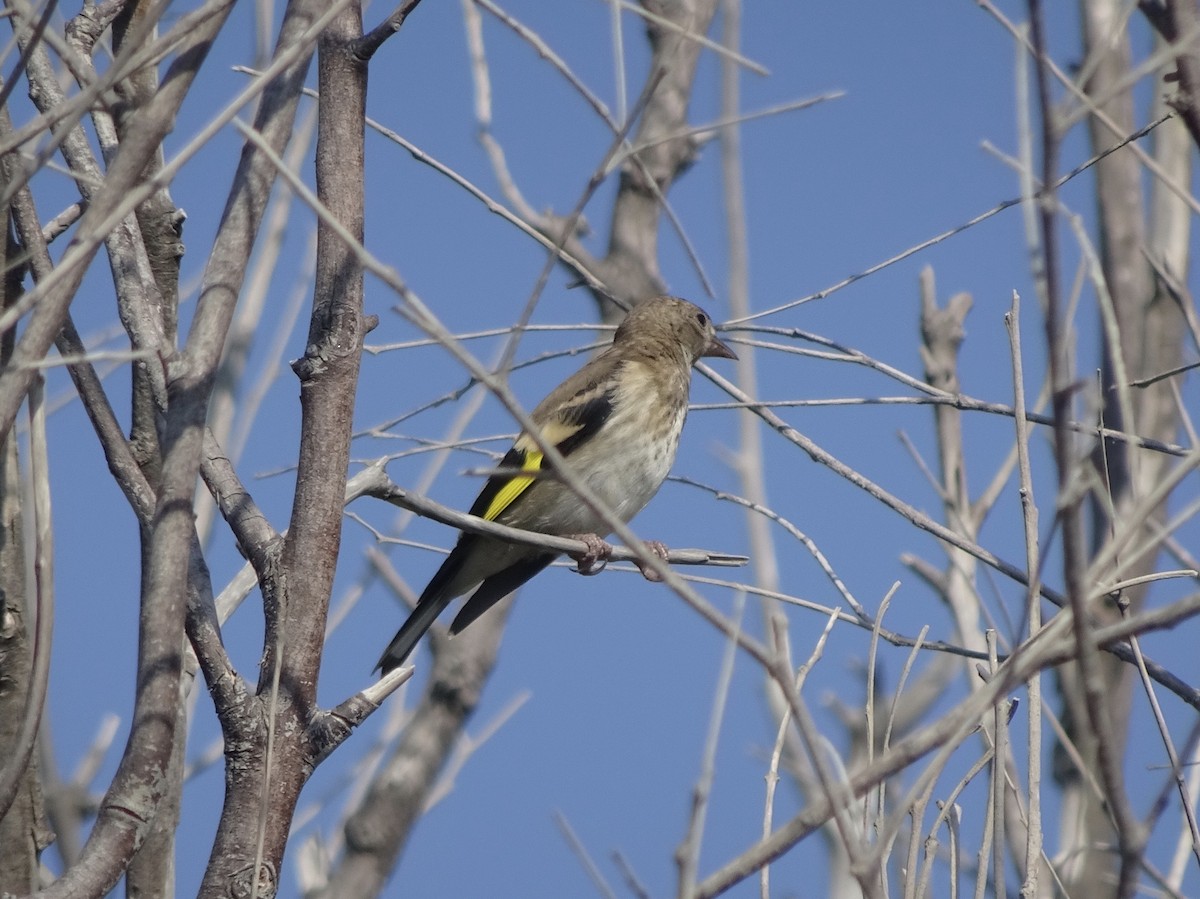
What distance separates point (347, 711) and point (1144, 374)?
15.6 feet

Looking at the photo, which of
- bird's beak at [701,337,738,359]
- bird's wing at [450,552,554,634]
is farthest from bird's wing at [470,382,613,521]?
bird's beak at [701,337,738,359]

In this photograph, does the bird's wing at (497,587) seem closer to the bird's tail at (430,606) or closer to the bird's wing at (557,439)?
the bird's tail at (430,606)

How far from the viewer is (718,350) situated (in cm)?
716

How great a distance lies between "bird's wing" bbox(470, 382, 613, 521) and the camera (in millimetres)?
5836

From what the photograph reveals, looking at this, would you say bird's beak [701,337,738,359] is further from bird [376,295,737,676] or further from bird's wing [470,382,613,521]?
bird's wing [470,382,613,521]

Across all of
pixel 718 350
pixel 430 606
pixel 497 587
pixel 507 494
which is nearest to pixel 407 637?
pixel 430 606

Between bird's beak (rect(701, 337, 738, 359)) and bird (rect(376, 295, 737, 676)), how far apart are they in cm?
74

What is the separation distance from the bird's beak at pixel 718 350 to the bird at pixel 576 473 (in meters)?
0.74

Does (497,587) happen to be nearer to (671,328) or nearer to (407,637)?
(407,637)

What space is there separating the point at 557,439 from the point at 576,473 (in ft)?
0.59

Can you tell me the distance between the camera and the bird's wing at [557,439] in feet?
19.1

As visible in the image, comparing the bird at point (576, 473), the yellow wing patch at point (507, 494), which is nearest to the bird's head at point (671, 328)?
the bird at point (576, 473)

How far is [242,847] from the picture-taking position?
7.93 ft

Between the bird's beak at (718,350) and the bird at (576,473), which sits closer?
the bird at (576,473)
